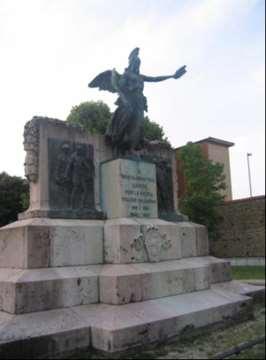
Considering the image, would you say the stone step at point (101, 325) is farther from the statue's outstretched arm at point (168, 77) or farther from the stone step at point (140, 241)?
the statue's outstretched arm at point (168, 77)

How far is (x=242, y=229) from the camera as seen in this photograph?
23438 mm

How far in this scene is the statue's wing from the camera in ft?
28.9

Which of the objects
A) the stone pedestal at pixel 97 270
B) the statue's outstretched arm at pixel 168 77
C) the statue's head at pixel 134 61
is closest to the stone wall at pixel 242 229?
the stone pedestal at pixel 97 270

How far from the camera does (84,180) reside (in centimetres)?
782

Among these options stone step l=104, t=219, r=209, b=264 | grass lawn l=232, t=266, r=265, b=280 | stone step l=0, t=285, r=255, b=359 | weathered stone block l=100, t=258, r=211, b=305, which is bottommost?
grass lawn l=232, t=266, r=265, b=280

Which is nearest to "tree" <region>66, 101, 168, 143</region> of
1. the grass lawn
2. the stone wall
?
the stone wall

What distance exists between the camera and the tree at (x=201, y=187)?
21.8m

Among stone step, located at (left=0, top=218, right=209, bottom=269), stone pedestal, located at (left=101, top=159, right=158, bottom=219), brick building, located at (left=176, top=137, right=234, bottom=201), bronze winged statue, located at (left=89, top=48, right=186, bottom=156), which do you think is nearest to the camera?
stone step, located at (left=0, top=218, right=209, bottom=269)

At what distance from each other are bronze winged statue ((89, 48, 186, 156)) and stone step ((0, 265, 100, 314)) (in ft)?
9.07

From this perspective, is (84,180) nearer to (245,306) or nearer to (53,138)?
(53,138)

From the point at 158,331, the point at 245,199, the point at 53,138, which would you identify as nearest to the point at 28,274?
the point at 158,331

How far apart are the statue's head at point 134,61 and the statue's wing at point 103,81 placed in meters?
0.44

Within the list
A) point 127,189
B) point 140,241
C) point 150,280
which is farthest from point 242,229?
point 150,280

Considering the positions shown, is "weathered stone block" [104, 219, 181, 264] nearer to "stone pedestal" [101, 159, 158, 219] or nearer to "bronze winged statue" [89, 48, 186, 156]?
"stone pedestal" [101, 159, 158, 219]
